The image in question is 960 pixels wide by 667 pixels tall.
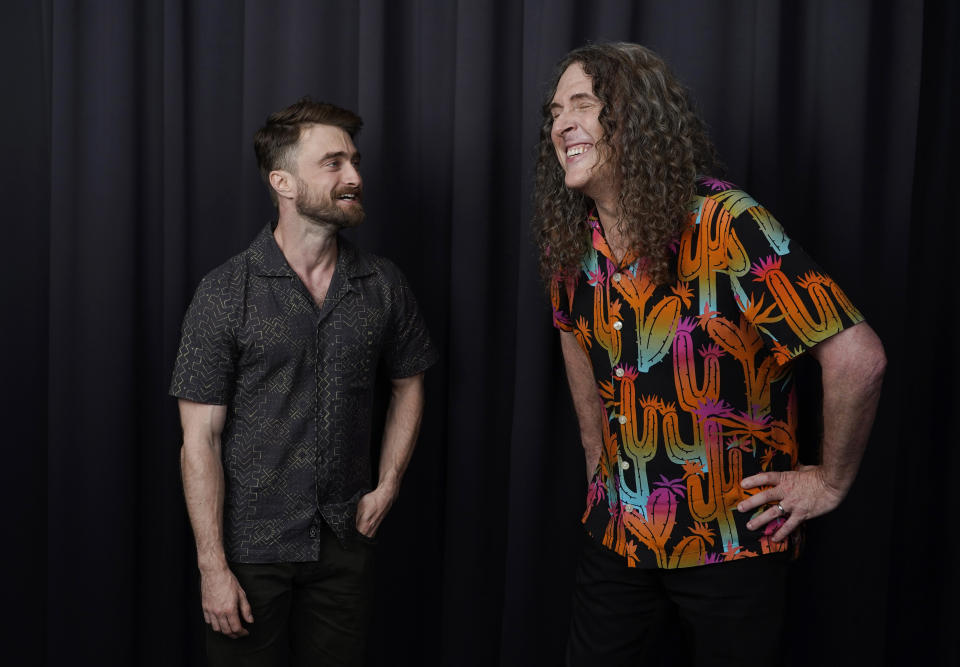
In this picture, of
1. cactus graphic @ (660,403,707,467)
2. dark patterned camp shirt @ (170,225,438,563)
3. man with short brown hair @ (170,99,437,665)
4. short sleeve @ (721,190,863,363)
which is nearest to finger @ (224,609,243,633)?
man with short brown hair @ (170,99,437,665)

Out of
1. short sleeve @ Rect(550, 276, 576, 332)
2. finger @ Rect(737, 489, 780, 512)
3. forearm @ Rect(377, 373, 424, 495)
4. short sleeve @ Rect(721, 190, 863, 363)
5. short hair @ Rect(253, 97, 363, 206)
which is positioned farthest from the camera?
forearm @ Rect(377, 373, 424, 495)

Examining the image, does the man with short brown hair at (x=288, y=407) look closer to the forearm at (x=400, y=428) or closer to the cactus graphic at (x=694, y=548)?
the forearm at (x=400, y=428)

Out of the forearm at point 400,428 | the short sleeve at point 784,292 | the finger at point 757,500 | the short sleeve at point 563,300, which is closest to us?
the short sleeve at point 784,292

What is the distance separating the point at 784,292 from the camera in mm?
1346

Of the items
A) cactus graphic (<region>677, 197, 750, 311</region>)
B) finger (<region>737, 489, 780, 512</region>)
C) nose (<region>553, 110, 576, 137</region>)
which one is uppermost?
nose (<region>553, 110, 576, 137</region>)

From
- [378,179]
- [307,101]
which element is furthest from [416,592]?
[307,101]

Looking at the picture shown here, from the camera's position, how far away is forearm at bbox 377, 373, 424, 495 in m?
1.87

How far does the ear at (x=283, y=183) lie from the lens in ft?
5.68

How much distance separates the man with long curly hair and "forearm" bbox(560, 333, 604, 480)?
0.16 meters

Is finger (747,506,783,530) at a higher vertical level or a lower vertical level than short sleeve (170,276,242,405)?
lower

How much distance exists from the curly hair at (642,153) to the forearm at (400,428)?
18.3 inches

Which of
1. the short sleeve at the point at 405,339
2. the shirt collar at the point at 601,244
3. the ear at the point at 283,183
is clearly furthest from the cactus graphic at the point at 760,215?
the ear at the point at 283,183

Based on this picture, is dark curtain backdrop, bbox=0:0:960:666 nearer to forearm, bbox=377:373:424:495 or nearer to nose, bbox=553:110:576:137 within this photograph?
forearm, bbox=377:373:424:495

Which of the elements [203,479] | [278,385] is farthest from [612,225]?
[203,479]
